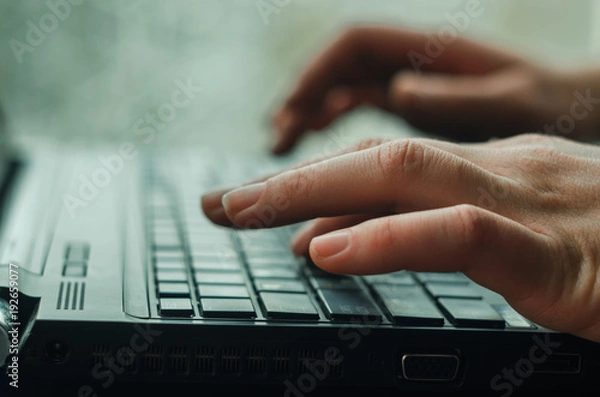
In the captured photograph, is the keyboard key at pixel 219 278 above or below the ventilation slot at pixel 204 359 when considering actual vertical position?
above

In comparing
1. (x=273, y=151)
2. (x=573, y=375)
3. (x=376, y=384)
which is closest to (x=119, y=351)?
(x=376, y=384)

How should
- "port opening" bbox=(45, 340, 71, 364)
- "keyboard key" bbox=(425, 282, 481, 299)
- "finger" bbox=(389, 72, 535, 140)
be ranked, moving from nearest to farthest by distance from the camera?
"port opening" bbox=(45, 340, 71, 364) → "keyboard key" bbox=(425, 282, 481, 299) → "finger" bbox=(389, 72, 535, 140)

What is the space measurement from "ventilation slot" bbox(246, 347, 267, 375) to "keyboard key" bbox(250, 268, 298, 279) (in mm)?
107

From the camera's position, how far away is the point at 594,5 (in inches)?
60.7

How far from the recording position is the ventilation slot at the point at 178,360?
1.45ft

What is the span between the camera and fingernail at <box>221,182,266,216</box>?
55 cm

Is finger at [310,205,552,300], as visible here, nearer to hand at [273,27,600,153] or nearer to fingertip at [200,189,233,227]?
fingertip at [200,189,233,227]

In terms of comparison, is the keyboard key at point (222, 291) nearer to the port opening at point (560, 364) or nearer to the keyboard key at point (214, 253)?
the keyboard key at point (214, 253)

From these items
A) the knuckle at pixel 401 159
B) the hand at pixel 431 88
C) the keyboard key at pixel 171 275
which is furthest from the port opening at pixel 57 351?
the hand at pixel 431 88

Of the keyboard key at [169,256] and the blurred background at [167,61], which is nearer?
the keyboard key at [169,256]

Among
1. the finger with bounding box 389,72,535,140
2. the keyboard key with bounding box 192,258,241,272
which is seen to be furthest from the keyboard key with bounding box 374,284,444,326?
the finger with bounding box 389,72,535,140

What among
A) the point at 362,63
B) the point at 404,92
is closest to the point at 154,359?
the point at 404,92

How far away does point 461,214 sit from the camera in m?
0.47

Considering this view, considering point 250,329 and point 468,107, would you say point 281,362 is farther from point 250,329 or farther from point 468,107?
point 468,107
